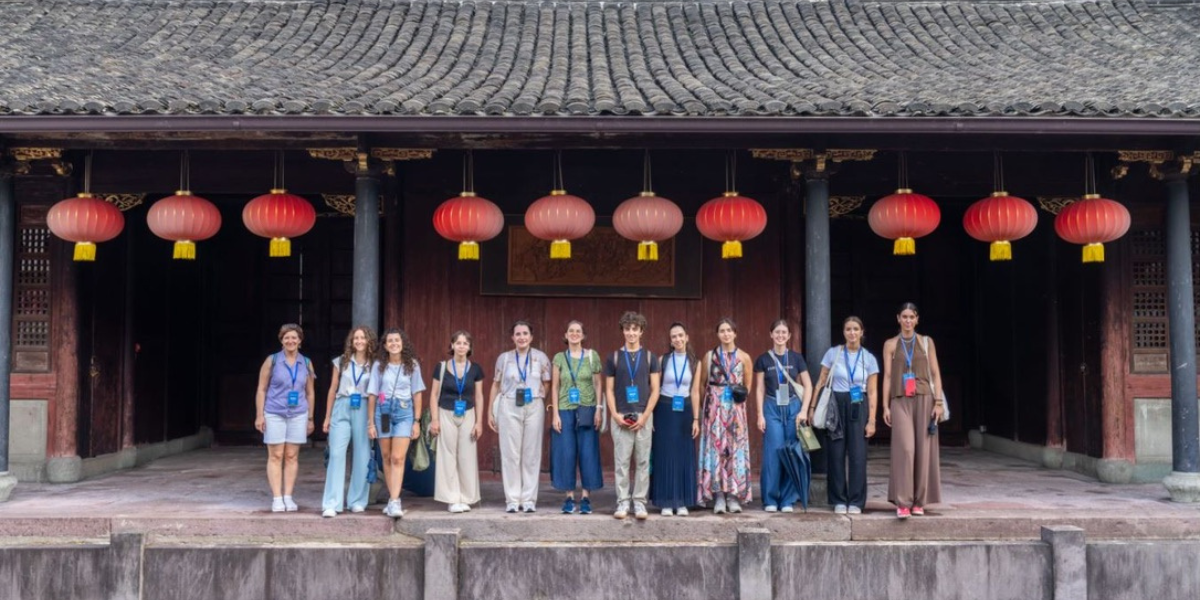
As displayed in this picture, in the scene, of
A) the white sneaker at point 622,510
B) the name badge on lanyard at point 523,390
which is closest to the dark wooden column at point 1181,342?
the white sneaker at point 622,510

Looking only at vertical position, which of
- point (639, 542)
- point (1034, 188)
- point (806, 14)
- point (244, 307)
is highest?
point (806, 14)

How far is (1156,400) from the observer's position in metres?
8.50

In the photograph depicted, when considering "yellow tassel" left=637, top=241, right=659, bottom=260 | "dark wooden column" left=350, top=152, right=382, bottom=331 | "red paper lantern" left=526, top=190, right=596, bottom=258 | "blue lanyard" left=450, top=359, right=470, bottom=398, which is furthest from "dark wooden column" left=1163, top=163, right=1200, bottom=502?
"dark wooden column" left=350, top=152, right=382, bottom=331

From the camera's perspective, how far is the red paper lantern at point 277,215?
714 cm

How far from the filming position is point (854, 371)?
6742 millimetres

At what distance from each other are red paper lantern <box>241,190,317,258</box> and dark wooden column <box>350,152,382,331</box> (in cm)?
49

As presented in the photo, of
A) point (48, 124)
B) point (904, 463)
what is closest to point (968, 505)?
point (904, 463)

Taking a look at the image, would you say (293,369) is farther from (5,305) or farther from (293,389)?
(5,305)

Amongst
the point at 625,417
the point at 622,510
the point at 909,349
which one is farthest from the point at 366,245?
the point at 909,349

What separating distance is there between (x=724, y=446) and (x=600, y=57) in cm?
422

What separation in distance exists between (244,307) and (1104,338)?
9.84m

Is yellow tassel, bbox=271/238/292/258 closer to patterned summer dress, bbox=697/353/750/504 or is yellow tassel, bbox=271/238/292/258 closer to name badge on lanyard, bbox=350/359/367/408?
name badge on lanyard, bbox=350/359/367/408

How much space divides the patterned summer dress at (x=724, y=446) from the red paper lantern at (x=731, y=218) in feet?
3.79

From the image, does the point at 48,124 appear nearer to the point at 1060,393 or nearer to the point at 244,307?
the point at 244,307
